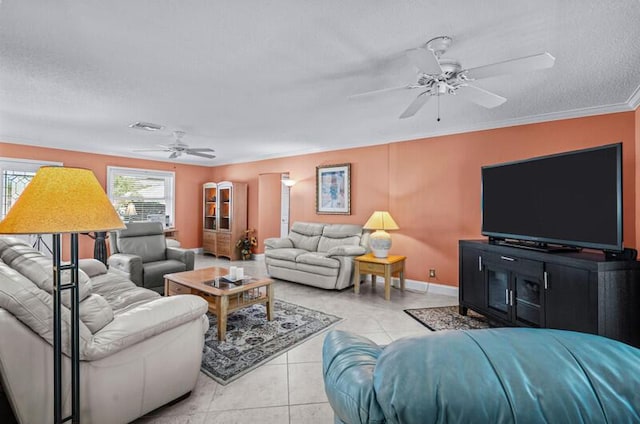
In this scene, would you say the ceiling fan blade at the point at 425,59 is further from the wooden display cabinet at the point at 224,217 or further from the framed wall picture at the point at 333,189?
the wooden display cabinet at the point at 224,217

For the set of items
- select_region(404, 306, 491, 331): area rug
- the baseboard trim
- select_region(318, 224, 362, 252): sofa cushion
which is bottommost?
select_region(404, 306, 491, 331): area rug

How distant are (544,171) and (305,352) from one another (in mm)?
2763

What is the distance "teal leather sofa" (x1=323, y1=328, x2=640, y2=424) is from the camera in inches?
19.5

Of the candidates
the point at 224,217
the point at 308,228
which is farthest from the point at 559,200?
the point at 224,217

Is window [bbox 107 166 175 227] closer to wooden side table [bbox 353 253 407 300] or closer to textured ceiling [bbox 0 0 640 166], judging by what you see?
textured ceiling [bbox 0 0 640 166]

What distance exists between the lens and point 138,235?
4.32 metres

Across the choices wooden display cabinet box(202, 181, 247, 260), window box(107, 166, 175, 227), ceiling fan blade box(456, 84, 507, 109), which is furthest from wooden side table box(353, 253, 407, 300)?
window box(107, 166, 175, 227)

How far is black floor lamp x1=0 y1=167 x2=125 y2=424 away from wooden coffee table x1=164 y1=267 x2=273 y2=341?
4.29 feet

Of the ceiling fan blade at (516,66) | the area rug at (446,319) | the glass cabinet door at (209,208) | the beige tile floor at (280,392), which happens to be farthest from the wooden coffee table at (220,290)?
the glass cabinet door at (209,208)

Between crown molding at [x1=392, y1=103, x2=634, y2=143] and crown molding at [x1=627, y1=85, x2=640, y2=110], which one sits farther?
crown molding at [x1=392, y1=103, x2=634, y2=143]

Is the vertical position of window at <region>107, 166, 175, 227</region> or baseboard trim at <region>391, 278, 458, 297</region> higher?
window at <region>107, 166, 175, 227</region>

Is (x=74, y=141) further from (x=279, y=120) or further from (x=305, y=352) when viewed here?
(x=305, y=352)

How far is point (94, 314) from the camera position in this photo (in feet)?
5.16

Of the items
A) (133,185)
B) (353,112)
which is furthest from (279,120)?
(133,185)
